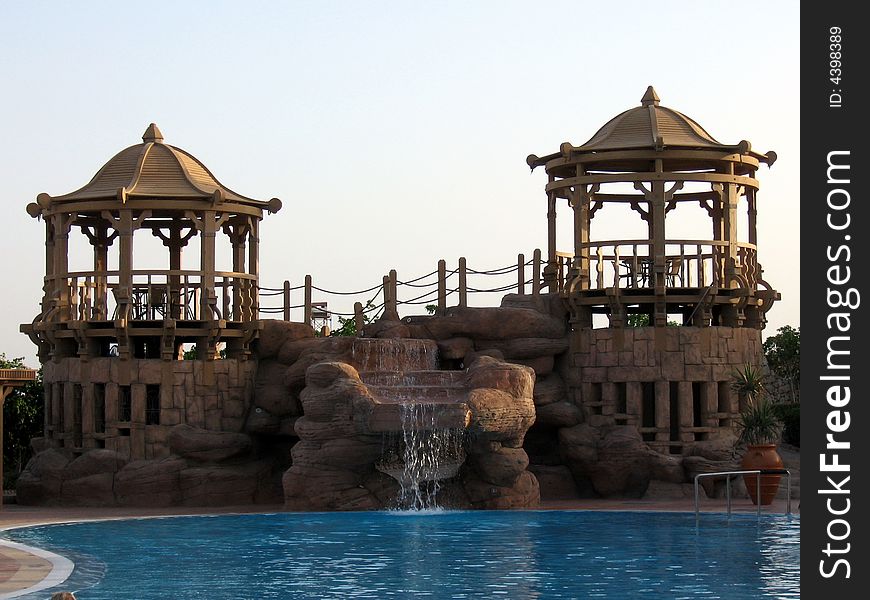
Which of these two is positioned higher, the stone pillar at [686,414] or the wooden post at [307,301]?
the wooden post at [307,301]

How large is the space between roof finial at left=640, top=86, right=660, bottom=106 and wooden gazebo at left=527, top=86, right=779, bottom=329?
0.03 m

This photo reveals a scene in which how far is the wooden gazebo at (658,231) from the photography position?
108 ft

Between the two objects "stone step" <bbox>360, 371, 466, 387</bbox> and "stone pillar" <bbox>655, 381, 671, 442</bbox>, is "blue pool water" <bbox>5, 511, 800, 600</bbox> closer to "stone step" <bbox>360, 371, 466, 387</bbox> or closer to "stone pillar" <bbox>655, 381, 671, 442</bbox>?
"stone step" <bbox>360, 371, 466, 387</bbox>

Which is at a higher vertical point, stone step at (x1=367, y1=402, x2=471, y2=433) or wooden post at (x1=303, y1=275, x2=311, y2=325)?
wooden post at (x1=303, y1=275, x2=311, y2=325)

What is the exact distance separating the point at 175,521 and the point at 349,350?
19.0 feet

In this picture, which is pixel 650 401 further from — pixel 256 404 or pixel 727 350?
pixel 256 404

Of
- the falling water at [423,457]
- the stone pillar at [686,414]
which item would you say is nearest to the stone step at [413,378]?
the falling water at [423,457]

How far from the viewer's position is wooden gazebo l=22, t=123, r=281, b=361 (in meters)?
32.7

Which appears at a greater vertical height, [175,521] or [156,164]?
[156,164]

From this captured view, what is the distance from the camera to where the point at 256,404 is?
3312cm

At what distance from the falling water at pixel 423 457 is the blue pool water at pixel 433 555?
99 cm

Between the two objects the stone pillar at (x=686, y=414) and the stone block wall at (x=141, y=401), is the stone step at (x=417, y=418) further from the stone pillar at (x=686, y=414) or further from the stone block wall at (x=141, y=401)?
the stone pillar at (x=686, y=414)
